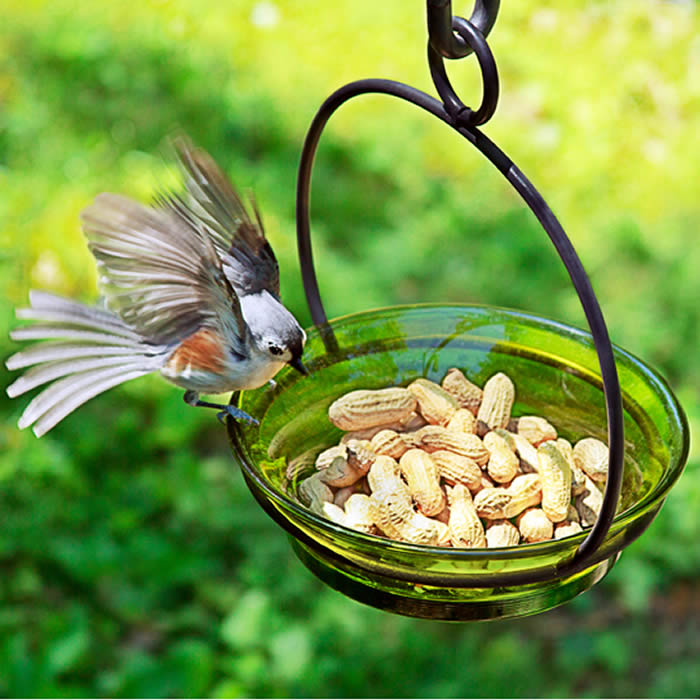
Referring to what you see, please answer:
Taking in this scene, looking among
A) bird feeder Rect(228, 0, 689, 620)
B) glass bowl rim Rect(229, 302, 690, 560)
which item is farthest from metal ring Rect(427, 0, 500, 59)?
glass bowl rim Rect(229, 302, 690, 560)

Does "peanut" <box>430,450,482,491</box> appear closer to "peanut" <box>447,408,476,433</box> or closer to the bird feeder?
"peanut" <box>447,408,476,433</box>

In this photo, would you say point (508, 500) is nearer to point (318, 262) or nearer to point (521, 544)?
point (521, 544)

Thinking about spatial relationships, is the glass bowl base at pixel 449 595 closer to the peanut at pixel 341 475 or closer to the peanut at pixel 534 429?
the peanut at pixel 341 475

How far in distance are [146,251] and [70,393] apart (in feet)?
0.88

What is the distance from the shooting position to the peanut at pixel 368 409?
1322 millimetres

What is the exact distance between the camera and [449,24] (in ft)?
3.09

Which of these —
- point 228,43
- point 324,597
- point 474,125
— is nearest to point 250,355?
point 474,125

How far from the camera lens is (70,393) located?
1.26 metres

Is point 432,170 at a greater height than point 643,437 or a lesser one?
greater

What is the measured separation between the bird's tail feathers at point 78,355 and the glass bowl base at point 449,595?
0.37m

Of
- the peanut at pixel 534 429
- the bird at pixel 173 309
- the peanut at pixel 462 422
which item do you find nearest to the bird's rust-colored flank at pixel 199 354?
the bird at pixel 173 309

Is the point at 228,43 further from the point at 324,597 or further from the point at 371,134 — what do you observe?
the point at 324,597

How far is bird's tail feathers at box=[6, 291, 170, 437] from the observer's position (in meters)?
1.20

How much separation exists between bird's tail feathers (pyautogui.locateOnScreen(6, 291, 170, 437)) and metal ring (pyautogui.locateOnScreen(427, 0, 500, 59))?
22.7 inches
